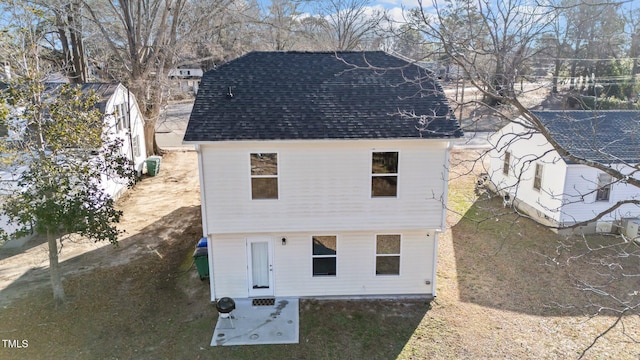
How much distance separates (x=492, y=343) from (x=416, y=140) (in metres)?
5.46

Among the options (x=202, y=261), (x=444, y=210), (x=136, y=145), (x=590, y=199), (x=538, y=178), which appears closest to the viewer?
(x=444, y=210)

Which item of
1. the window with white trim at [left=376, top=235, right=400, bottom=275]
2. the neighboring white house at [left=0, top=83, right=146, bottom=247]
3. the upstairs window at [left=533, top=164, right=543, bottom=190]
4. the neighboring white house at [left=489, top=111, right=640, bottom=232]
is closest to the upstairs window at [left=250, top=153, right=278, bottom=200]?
the window with white trim at [left=376, top=235, right=400, bottom=275]

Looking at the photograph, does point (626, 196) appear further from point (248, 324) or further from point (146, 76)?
point (146, 76)

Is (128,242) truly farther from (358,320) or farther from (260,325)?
(358,320)

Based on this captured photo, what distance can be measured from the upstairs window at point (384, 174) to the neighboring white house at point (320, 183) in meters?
0.03

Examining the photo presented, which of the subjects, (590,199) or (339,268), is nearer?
(339,268)

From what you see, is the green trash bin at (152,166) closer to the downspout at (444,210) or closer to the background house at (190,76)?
the downspout at (444,210)

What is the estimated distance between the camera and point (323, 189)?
1102cm

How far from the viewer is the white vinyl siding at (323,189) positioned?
10.7 metres

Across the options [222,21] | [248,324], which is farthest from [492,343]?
[222,21]

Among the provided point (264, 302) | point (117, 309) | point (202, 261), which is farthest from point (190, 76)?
point (264, 302)

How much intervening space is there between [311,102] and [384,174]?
2.92 meters

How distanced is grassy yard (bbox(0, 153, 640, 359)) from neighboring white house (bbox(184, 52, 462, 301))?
974 millimetres

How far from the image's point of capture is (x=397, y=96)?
38.6 ft
